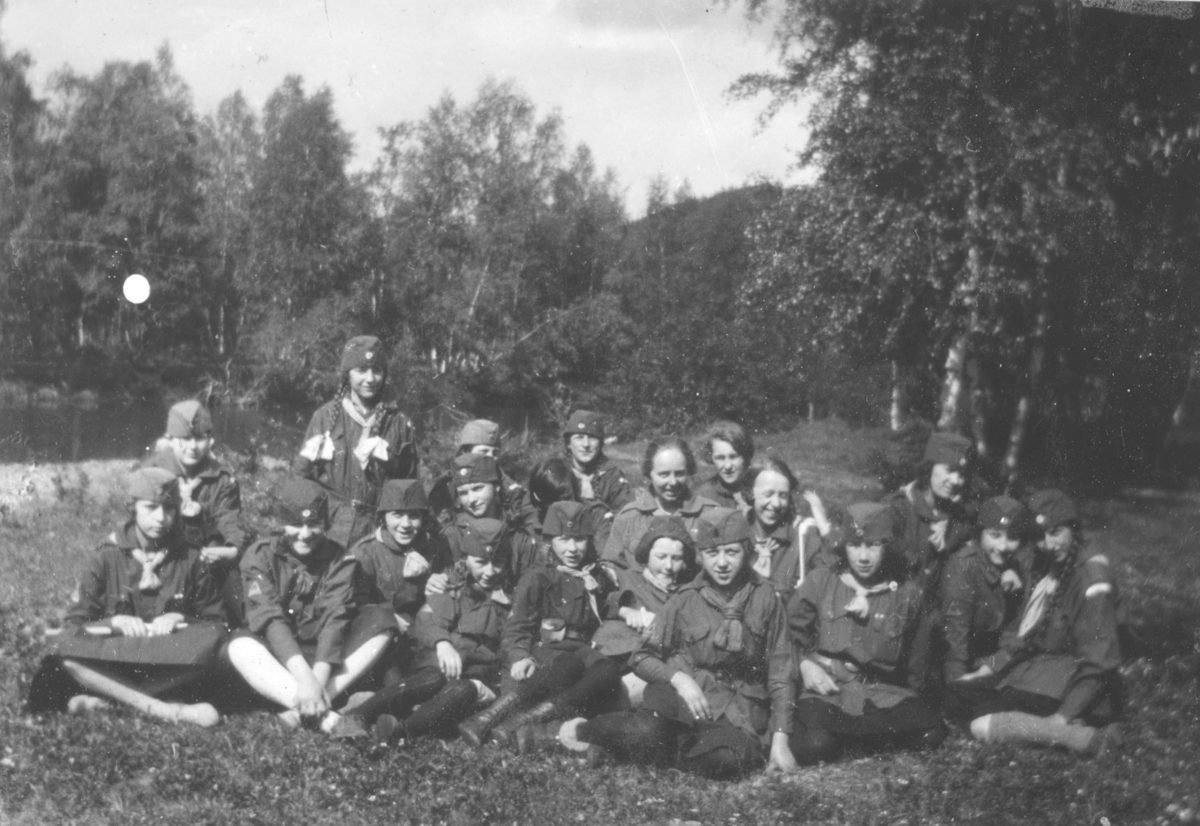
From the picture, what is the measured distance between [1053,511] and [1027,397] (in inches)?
327

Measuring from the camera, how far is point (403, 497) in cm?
511

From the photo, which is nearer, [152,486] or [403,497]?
[152,486]

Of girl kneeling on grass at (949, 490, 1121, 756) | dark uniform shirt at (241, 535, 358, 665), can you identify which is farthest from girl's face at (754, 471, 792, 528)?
dark uniform shirt at (241, 535, 358, 665)

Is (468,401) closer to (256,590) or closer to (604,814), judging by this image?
(256,590)

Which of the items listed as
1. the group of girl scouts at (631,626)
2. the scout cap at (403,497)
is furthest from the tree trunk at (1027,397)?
the scout cap at (403,497)

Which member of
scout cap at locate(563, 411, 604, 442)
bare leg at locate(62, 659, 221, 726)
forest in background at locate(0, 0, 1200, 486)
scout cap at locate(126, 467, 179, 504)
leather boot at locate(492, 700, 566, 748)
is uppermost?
forest in background at locate(0, 0, 1200, 486)

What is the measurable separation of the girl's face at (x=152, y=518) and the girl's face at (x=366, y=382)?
143cm

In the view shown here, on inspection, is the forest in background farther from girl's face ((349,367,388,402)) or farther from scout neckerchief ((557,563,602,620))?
scout neckerchief ((557,563,602,620))

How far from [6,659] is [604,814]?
11.6 ft

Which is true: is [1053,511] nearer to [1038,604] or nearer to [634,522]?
[1038,604]

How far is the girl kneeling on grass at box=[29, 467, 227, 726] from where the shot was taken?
14.7ft

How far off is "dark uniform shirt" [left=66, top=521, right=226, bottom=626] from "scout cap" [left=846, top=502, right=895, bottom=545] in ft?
10.6

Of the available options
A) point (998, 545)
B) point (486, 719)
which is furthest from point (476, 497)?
point (998, 545)

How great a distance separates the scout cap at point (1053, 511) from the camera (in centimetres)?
491
